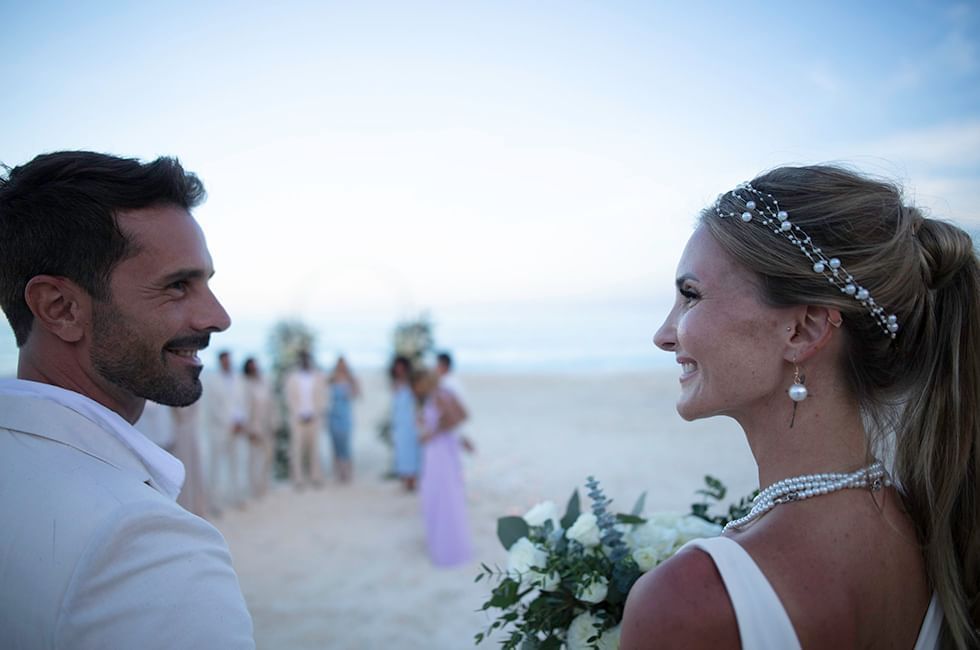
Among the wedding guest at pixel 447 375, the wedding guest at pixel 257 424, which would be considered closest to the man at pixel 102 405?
the wedding guest at pixel 447 375

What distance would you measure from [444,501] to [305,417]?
4.09 m

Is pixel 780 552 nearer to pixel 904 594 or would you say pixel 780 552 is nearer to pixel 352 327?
pixel 904 594

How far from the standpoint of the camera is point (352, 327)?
5228cm

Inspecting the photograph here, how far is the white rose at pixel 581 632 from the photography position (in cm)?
189

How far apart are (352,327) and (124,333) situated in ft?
169

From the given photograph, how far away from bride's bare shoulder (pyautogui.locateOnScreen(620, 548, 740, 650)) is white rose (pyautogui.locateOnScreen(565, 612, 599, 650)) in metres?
0.52

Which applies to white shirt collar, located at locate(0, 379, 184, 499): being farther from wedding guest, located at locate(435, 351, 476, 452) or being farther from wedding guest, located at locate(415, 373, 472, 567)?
wedding guest, located at locate(435, 351, 476, 452)

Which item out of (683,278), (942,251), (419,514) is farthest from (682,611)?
(419,514)

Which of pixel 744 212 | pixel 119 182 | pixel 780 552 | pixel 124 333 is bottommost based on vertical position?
pixel 780 552

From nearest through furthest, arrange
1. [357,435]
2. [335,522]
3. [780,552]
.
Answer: [780,552]
[335,522]
[357,435]

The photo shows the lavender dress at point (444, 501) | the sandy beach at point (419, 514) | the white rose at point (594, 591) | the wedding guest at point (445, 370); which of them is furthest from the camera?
the wedding guest at point (445, 370)

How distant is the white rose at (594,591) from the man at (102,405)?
3.06 ft

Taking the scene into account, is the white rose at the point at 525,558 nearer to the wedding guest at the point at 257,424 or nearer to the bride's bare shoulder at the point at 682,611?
the bride's bare shoulder at the point at 682,611

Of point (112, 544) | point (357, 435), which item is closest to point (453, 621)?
point (112, 544)
